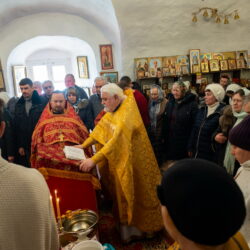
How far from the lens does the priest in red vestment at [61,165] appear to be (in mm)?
2277

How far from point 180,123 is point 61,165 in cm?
196

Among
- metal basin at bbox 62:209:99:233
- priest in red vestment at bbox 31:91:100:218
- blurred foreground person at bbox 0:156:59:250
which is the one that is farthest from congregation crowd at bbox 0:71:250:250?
metal basin at bbox 62:209:99:233

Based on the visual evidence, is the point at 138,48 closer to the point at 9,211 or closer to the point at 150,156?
the point at 150,156

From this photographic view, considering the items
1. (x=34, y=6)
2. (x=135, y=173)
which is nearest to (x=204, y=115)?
(x=135, y=173)

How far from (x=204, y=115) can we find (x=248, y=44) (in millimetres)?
4471

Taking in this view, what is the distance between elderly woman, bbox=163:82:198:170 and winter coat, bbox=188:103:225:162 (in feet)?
1.22

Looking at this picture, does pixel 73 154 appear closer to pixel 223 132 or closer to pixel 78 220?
pixel 78 220

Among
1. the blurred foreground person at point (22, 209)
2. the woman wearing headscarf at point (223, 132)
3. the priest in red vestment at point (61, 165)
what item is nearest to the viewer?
the blurred foreground person at point (22, 209)

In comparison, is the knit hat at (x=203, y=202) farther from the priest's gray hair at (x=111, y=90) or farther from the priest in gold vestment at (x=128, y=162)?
the priest's gray hair at (x=111, y=90)

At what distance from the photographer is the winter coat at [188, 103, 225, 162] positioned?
9.85 feet

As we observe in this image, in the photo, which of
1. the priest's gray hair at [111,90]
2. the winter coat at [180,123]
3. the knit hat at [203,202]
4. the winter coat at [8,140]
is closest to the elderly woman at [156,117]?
the winter coat at [180,123]

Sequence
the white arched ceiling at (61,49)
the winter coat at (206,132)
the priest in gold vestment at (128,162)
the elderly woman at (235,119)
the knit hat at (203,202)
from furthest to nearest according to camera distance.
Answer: the white arched ceiling at (61,49) → the winter coat at (206,132) → the elderly woman at (235,119) → the priest in gold vestment at (128,162) → the knit hat at (203,202)

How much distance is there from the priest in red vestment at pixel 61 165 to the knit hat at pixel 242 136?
4.41 feet

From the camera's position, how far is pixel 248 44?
6609 mm
